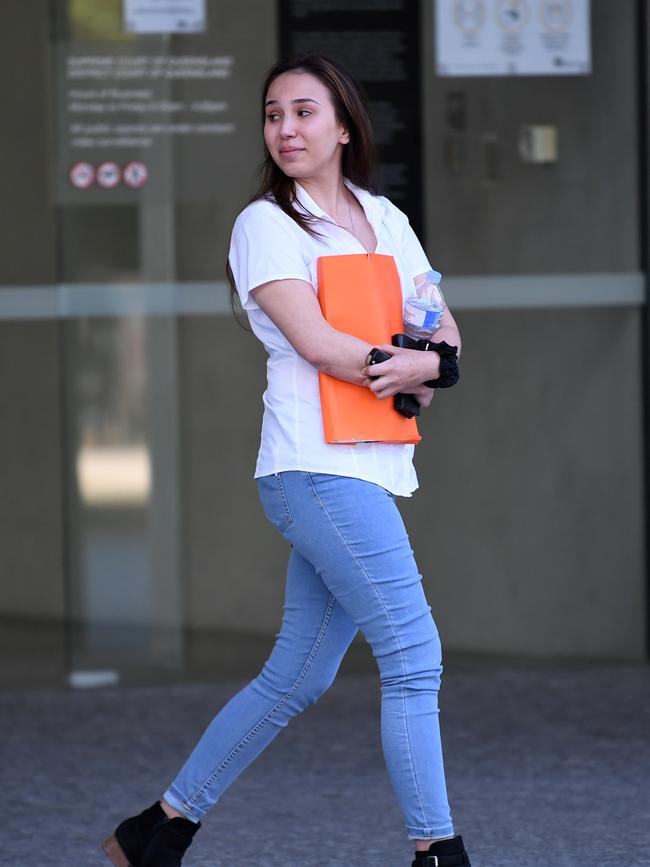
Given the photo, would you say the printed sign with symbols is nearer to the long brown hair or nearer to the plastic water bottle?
the long brown hair

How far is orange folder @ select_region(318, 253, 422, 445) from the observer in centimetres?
325

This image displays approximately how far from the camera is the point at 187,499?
605cm

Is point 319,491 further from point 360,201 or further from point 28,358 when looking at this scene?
point 28,358

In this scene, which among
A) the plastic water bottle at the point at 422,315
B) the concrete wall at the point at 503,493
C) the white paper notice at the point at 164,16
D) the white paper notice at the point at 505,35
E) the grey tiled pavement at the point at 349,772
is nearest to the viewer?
the plastic water bottle at the point at 422,315

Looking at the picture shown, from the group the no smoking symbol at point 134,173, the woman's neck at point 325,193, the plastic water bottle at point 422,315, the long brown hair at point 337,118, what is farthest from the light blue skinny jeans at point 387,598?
the no smoking symbol at point 134,173

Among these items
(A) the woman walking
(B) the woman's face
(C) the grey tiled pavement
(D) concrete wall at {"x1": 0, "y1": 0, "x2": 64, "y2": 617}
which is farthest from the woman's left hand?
(D) concrete wall at {"x1": 0, "y1": 0, "x2": 64, "y2": 617}

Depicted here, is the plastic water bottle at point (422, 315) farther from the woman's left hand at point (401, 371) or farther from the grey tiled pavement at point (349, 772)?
the grey tiled pavement at point (349, 772)

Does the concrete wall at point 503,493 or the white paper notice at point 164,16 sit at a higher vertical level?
the white paper notice at point 164,16

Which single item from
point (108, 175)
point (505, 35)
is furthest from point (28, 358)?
point (505, 35)

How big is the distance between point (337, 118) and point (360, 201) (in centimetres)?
19

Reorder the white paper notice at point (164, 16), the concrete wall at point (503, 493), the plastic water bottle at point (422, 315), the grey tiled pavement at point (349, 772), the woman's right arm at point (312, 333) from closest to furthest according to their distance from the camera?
the woman's right arm at point (312, 333) < the plastic water bottle at point (422, 315) < the grey tiled pavement at point (349, 772) < the white paper notice at point (164, 16) < the concrete wall at point (503, 493)

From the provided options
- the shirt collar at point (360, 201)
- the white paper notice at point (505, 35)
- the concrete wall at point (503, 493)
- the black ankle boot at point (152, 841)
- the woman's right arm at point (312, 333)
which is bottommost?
the black ankle boot at point (152, 841)

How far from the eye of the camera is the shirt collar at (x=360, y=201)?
11.1 feet

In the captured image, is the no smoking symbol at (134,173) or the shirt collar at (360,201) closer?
the shirt collar at (360,201)
